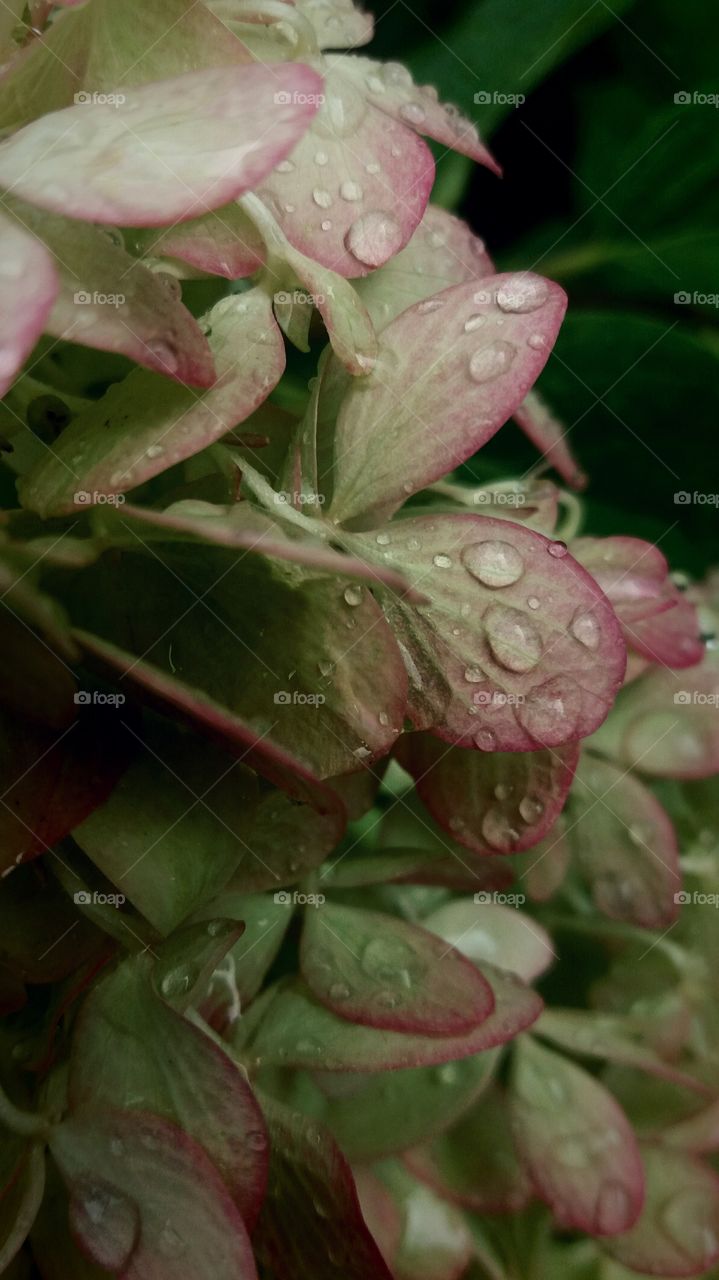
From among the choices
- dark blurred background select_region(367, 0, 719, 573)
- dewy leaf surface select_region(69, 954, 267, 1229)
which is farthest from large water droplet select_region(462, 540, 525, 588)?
dark blurred background select_region(367, 0, 719, 573)

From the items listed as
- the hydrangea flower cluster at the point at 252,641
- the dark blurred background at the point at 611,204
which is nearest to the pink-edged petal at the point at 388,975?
the hydrangea flower cluster at the point at 252,641

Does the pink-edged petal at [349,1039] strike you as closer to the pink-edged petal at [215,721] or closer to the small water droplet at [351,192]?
the pink-edged petal at [215,721]

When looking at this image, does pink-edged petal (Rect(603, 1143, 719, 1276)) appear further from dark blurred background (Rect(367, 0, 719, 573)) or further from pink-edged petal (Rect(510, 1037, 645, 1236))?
dark blurred background (Rect(367, 0, 719, 573))

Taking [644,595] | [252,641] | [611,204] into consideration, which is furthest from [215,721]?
[611,204]

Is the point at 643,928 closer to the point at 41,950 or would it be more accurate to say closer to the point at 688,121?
the point at 41,950

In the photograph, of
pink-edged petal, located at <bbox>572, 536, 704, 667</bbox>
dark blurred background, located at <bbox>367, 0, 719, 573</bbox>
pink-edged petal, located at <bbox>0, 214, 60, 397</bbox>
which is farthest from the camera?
dark blurred background, located at <bbox>367, 0, 719, 573</bbox>

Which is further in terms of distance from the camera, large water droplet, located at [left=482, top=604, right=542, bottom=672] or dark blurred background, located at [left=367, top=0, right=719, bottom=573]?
dark blurred background, located at [left=367, top=0, right=719, bottom=573]

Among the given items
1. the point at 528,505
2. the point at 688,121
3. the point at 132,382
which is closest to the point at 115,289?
the point at 132,382

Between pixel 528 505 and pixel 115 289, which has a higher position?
pixel 115 289
